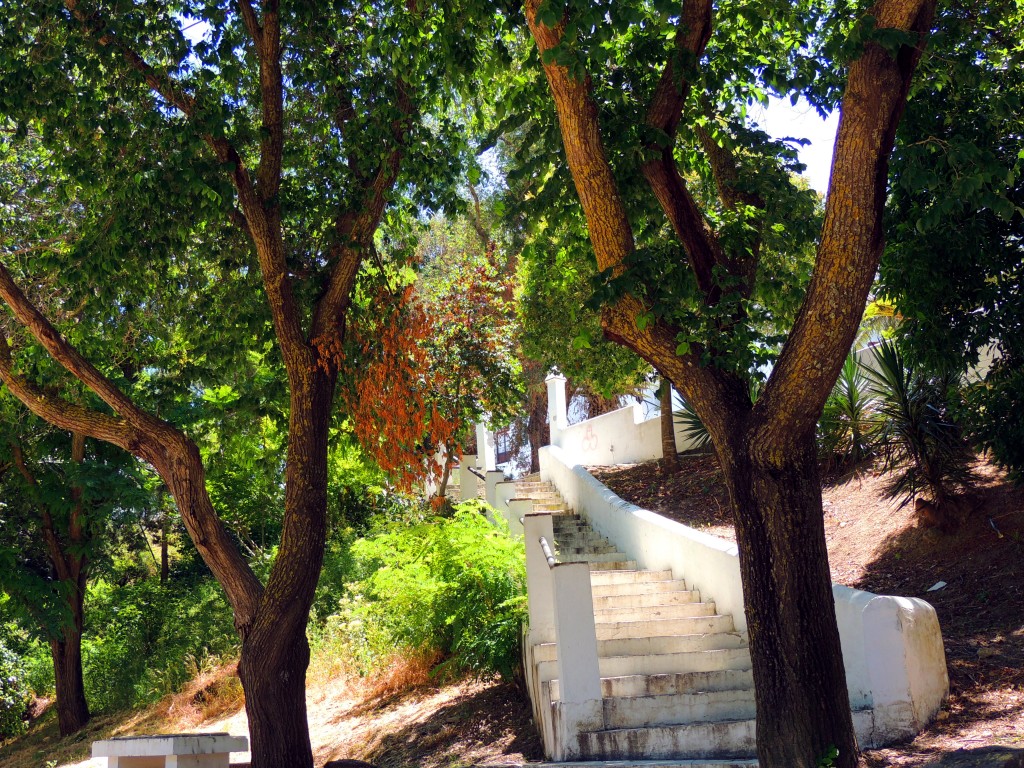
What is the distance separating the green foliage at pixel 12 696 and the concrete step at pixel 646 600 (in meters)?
13.2

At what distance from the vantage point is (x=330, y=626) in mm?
15203

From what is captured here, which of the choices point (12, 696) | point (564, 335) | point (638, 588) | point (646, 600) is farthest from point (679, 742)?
point (12, 696)

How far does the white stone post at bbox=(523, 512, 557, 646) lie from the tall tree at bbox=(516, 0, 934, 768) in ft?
11.1

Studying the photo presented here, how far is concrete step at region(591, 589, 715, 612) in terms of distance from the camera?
10359 millimetres

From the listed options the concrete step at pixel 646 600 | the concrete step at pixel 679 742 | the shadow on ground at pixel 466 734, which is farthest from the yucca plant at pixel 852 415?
the concrete step at pixel 679 742

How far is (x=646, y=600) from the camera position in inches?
412

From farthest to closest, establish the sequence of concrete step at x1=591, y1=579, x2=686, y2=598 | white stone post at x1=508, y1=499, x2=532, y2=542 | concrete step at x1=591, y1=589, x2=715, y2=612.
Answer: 1. white stone post at x1=508, y1=499, x2=532, y2=542
2. concrete step at x1=591, y1=579, x2=686, y2=598
3. concrete step at x1=591, y1=589, x2=715, y2=612

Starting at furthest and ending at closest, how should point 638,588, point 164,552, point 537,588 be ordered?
point 164,552 → point 638,588 → point 537,588

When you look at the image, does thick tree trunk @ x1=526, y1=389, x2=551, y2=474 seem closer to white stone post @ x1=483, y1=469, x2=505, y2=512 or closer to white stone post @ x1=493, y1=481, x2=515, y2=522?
white stone post @ x1=483, y1=469, x2=505, y2=512

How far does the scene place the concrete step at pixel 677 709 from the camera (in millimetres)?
8078

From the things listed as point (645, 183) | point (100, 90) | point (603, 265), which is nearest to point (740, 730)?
point (603, 265)

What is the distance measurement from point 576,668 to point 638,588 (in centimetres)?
297

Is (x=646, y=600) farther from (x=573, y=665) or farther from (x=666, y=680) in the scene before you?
(x=573, y=665)

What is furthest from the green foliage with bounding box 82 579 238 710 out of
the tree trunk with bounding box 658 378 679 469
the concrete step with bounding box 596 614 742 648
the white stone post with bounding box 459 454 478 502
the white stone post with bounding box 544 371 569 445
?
the concrete step with bounding box 596 614 742 648
